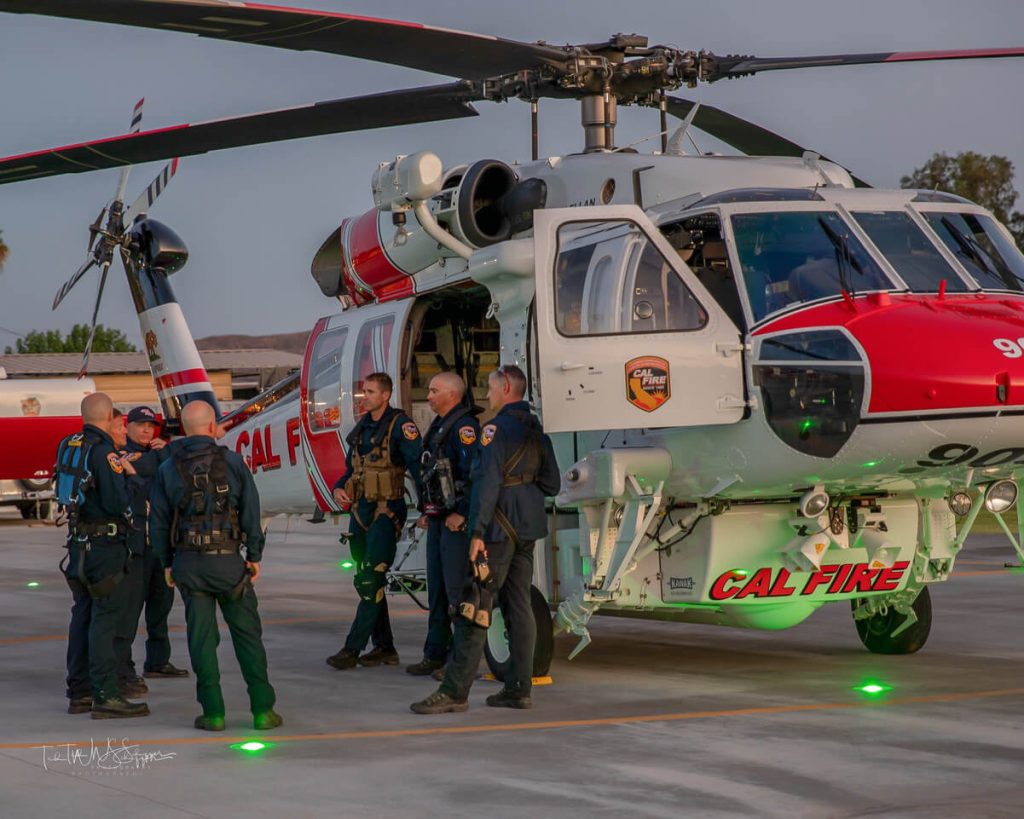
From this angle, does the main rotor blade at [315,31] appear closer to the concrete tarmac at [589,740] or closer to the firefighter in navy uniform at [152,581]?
the firefighter in navy uniform at [152,581]

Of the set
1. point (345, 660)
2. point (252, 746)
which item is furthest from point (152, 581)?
point (252, 746)

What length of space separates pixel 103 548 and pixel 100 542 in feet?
0.12

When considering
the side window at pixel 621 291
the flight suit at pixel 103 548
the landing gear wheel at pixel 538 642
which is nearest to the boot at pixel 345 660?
the landing gear wheel at pixel 538 642

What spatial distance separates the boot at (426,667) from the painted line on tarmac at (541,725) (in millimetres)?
1919

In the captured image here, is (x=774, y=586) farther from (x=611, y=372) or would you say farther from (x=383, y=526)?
(x=383, y=526)

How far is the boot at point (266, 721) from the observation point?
762 cm

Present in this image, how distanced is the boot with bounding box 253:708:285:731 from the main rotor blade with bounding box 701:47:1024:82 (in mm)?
4846

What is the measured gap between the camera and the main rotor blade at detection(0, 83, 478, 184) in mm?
9062

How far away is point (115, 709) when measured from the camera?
26.4 feet

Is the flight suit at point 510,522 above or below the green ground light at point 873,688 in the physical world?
above

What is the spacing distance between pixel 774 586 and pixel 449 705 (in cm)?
203

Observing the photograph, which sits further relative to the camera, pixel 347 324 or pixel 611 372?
pixel 347 324

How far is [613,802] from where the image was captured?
5.91 meters

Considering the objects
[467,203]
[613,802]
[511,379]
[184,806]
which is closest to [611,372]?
[511,379]
